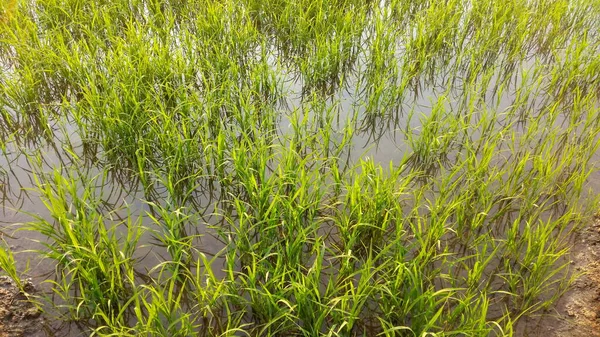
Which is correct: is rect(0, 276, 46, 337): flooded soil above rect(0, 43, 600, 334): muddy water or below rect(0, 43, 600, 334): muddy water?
below

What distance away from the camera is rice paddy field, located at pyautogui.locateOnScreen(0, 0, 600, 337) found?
1.64 m

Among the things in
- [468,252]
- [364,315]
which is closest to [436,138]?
[468,252]

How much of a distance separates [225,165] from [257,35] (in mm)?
1378

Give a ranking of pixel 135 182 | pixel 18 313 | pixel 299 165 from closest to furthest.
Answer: pixel 18 313 < pixel 299 165 < pixel 135 182

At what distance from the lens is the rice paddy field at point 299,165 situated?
5.38ft

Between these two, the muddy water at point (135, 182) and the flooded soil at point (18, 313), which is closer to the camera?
the flooded soil at point (18, 313)

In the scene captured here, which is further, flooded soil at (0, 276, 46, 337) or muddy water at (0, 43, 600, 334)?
muddy water at (0, 43, 600, 334)

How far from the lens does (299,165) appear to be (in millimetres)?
2047

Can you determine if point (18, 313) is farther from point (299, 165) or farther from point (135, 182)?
point (299, 165)

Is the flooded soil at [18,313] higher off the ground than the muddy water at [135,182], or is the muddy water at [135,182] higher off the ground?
the muddy water at [135,182]

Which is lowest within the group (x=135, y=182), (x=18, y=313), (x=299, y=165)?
(x=18, y=313)

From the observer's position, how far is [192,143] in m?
2.25

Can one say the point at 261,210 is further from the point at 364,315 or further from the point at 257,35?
the point at 257,35

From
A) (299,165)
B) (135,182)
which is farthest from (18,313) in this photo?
(299,165)
